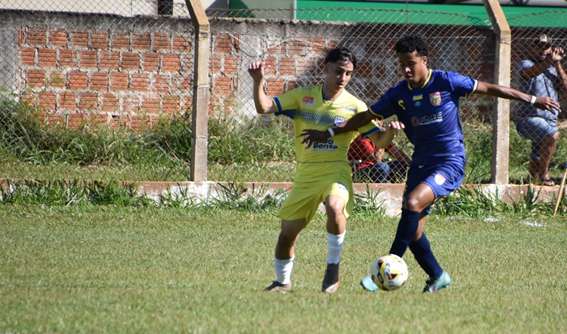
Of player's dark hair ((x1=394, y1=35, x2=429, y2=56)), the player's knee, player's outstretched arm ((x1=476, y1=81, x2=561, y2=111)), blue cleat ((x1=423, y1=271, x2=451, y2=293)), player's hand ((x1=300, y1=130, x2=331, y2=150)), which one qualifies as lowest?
blue cleat ((x1=423, y1=271, x2=451, y2=293))

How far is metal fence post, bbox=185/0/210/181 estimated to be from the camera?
25.9 feet

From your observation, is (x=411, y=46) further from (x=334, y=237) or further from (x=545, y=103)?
(x=334, y=237)

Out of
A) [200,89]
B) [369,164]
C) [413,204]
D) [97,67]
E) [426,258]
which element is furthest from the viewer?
[97,67]

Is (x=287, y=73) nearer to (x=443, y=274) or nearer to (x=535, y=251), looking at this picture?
(x=535, y=251)

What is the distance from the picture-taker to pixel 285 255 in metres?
4.86

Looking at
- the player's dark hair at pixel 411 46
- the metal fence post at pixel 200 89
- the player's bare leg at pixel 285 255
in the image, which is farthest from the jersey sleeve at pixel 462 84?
the metal fence post at pixel 200 89

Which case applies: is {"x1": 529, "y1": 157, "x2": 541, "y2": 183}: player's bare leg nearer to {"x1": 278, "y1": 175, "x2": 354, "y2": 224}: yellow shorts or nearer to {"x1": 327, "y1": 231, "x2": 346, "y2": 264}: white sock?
{"x1": 278, "y1": 175, "x2": 354, "y2": 224}: yellow shorts

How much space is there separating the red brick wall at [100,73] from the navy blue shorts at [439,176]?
6.29 metres

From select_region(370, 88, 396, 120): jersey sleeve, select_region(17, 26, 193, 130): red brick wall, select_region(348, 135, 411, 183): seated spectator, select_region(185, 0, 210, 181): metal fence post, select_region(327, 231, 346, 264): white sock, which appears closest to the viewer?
select_region(327, 231, 346, 264): white sock

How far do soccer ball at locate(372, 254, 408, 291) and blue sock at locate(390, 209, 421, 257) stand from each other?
152mm

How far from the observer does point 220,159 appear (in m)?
9.70

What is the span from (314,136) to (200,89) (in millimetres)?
3353

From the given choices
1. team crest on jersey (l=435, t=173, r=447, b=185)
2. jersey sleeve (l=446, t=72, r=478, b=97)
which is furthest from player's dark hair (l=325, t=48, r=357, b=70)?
team crest on jersey (l=435, t=173, r=447, b=185)

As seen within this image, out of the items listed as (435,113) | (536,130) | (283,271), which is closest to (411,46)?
(435,113)
